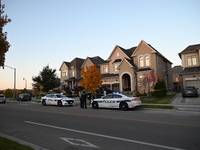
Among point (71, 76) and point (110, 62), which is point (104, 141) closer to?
point (110, 62)

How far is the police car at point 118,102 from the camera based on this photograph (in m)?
13.8

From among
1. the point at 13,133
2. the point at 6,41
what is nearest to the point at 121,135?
the point at 13,133

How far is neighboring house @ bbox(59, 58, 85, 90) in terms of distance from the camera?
140ft

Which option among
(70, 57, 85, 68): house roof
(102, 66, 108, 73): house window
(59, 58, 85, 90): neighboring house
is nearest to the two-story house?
(102, 66, 108, 73): house window

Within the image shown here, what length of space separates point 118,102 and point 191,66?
21.3m

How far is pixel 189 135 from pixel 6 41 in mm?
11574

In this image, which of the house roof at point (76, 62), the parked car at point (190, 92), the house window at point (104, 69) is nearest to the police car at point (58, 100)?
the parked car at point (190, 92)

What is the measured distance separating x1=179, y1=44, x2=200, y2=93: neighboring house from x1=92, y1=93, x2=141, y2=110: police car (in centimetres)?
1631

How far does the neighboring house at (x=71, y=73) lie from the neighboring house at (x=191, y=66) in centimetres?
2585

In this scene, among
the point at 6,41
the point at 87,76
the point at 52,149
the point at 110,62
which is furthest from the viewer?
the point at 110,62

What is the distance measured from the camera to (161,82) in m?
21.1

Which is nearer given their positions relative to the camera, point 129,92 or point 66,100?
point 66,100

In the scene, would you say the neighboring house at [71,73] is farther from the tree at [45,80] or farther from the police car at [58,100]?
the police car at [58,100]

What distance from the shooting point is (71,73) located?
145ft
